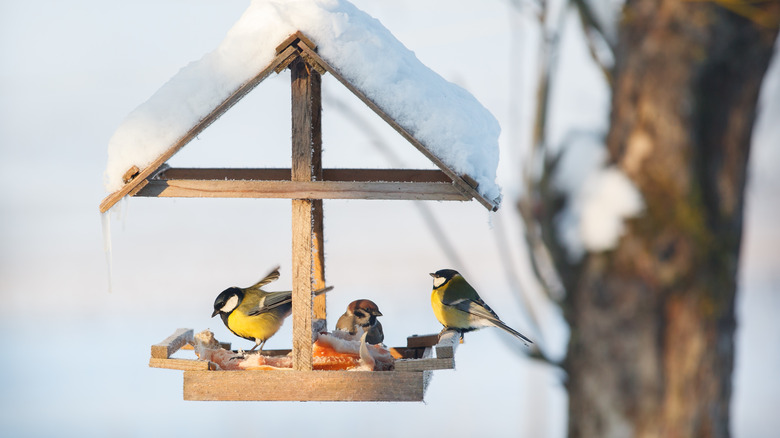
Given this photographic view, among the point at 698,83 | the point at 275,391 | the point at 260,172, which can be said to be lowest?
the point at 275,391

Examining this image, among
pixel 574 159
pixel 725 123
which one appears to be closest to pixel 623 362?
pixel 574 159

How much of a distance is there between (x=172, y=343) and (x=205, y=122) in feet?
4.11

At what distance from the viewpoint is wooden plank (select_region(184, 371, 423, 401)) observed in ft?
12.3

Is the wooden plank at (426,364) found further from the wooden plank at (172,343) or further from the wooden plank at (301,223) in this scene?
the wooden plank at (172,343)

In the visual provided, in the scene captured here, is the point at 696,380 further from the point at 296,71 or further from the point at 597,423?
the point at 296,71

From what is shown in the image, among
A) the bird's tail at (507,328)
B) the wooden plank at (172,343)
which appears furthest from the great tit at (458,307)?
the wooden plank at (172,343)

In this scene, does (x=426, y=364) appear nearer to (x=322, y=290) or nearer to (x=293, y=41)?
(x=322, y=290)

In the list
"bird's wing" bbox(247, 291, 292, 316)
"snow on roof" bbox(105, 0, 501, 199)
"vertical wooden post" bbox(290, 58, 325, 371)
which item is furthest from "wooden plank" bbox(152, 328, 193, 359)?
"snow on roof" bbox(105, 0, 501, 199)

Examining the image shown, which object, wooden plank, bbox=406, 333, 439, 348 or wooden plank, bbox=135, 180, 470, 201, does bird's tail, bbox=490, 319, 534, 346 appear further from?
wooden plank, bbox=135, 180, 470, 201

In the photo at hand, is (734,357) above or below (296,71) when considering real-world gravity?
below

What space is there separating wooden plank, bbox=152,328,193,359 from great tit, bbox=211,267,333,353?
186mm

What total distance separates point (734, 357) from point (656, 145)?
61 cm

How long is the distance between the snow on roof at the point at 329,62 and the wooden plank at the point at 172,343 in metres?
0.86

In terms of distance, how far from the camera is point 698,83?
6.94 ft
